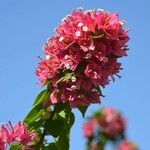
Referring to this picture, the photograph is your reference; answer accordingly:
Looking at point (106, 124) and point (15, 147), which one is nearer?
point (15, 147)

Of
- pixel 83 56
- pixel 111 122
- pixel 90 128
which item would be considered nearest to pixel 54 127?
pixel 83 56

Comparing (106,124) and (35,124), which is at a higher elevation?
(106,124)

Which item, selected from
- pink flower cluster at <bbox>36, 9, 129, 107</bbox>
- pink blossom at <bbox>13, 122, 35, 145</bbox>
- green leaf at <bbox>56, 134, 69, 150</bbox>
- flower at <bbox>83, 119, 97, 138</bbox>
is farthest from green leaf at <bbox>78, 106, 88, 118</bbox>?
flower at <bbox>83, 119, 97, 138</bbox>

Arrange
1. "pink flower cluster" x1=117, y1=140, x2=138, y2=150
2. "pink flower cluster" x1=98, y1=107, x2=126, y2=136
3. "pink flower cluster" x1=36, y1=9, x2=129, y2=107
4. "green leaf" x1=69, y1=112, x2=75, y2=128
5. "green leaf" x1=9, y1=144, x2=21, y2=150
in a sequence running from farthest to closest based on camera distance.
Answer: "pink flower cluster" x1=117, y1=140, x2=138, y2=150 → "pink flower cluster" x1=98, y1=107, x2=126, y2=136 → "green leaf" x1=69, y1=112, x2=75, y2=128 → "pink flower cluster" x1=36, y1=9, x2=129, y2=107 → "green leaf" x1=9, y1=144, x2=21, y2=150

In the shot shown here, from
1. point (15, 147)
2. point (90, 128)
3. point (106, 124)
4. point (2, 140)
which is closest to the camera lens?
point (15, 147)

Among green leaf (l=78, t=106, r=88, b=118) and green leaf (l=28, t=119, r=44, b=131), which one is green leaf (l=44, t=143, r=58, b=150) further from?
green leaf (l=78, t=106, r=88, b=118)

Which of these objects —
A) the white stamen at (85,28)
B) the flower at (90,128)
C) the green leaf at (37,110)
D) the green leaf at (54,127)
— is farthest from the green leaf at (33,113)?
the flower at (90,128)

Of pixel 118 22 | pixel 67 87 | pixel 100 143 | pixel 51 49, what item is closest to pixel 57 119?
pixel 67 87

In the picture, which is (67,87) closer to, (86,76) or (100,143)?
(86,76)

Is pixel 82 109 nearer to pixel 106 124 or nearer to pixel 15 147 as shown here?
pixel 15 147
